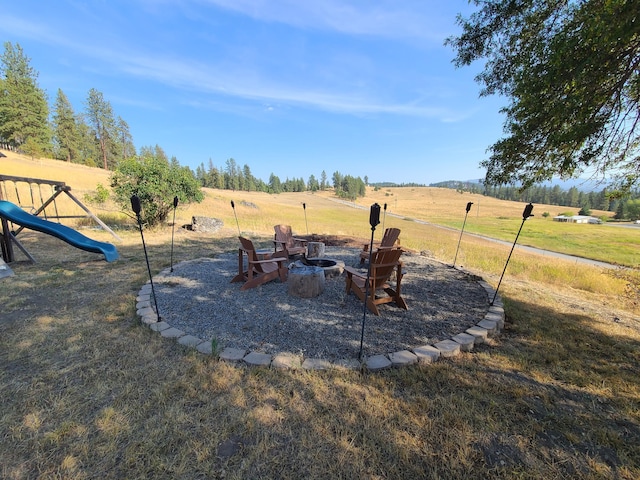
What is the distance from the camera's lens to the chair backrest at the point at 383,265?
3754mm

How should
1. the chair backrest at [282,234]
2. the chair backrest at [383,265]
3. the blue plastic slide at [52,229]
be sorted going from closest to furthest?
the chair backrest at [383,265] < the blue plastic slide at [52,229] < the chair backrest at [282,234]

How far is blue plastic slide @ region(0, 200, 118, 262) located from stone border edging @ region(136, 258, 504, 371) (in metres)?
3.81

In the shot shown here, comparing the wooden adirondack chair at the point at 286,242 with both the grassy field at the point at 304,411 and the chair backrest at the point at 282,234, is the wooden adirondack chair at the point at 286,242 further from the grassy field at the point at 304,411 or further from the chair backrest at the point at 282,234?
the grassy field at the point at 304,411

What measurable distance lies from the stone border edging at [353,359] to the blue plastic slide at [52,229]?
3.81 meters

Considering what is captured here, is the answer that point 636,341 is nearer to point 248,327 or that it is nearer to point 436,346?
point 436,346

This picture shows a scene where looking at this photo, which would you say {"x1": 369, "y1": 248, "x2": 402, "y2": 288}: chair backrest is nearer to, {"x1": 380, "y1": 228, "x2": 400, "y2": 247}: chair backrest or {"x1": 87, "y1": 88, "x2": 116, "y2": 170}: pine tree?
{"x1": 380, "y1": 228, "x2": 400, "y2": 247}: chair backrest

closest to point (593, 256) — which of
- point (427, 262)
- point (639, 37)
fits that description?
point (427, 262)

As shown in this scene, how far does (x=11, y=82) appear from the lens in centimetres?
3078

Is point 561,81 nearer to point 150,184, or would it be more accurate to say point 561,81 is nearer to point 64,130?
point 150,184

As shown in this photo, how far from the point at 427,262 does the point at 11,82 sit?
49.6 meters

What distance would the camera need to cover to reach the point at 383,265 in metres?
3.71

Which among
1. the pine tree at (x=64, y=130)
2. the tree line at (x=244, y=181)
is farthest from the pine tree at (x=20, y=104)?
the tree line at (x=244, y=181)

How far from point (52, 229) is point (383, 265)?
7.39 meters

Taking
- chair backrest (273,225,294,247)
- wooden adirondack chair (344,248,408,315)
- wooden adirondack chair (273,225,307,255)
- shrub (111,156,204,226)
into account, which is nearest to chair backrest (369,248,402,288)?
wooden adirondack chair (344,248,408,315)
